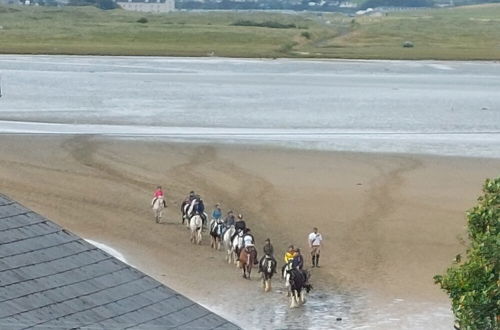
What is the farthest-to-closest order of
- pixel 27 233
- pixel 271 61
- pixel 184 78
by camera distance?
1. pixel 271 61
2. pixel 184 78
3. pixel 27 233

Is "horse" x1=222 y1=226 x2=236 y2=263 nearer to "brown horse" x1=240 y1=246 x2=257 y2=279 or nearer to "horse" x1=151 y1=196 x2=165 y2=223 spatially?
"brown horse" x1=240 y1=246 x2=257 y2=279

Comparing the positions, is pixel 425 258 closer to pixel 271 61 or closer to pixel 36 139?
pixel 36 139

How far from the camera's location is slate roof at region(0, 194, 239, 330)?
9.04 m

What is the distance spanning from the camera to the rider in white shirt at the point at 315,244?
2248cm

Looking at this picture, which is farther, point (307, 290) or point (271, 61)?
point (271, 61)

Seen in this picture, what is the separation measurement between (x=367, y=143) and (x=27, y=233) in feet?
96.6

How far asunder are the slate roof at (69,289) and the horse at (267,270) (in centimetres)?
1016

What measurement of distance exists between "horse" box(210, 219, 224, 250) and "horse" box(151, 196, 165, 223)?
213 centimetres

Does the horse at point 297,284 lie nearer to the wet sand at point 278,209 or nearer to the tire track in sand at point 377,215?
the wet sand at point 278,209

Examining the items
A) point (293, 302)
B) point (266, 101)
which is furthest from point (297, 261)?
point (266, 101)

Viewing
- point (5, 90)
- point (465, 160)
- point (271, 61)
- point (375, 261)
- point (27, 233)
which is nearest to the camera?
point (27, 233)

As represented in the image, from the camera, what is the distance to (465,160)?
35594 mm

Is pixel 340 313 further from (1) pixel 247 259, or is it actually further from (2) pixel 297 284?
(1) pixel 247 259

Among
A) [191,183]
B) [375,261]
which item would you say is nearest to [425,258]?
[375,261]
